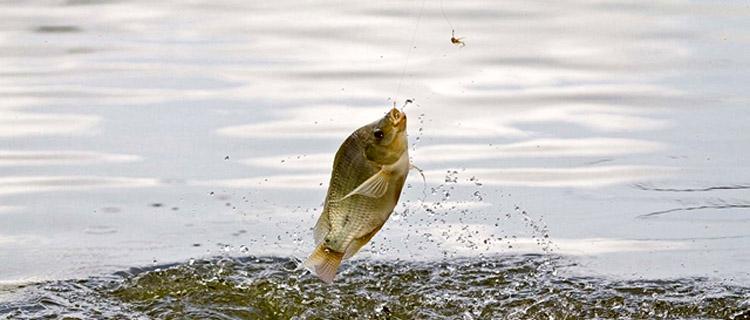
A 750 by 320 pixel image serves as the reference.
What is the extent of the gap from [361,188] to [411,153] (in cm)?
418

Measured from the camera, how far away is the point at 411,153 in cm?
978

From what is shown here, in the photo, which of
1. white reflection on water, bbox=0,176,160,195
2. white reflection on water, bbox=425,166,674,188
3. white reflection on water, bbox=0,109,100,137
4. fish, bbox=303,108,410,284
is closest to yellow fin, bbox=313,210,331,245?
fish, bbox=303,108,410,284

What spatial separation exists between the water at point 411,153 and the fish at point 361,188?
3.35 feet

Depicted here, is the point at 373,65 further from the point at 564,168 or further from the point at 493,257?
the point at 493,257

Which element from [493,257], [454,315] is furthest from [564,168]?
[454,315]

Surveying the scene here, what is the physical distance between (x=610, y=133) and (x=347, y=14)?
480cm

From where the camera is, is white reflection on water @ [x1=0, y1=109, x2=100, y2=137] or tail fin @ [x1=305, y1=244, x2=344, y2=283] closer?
tail fin @ [x1=305, y1=244, x2=344, y2=283]

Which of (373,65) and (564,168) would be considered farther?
(373,65)

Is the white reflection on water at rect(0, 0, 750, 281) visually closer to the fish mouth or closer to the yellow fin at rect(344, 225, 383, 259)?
the yellow fin at rect(344, 225, 383, 259)

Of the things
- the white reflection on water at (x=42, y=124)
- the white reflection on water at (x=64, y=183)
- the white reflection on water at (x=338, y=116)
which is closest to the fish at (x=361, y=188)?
the white reflection on water at (x=338, y=116)

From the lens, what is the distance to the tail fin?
19.4 ft

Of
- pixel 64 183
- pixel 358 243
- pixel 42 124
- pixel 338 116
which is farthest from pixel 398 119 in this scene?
pixel 42 124

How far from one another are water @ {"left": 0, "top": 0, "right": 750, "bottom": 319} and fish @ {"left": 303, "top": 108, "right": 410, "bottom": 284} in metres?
1.02

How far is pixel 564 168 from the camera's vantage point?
31.1 feet
